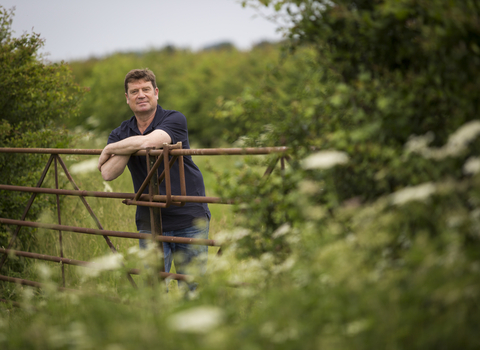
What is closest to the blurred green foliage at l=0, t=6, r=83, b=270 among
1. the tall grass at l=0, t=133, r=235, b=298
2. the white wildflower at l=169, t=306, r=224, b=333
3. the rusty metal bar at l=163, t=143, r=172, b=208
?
the tall grass at l=0, t=133, r=235, b=298

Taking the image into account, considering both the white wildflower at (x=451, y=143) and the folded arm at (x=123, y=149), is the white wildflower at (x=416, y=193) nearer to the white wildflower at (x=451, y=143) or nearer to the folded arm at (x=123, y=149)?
the white wildflower at (x=451, y=143)

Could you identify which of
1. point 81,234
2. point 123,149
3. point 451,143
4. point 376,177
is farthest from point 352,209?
point 81,234

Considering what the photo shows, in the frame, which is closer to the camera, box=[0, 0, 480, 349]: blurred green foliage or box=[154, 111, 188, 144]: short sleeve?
box=[0, 0, 480, 349]: blurred green foliage

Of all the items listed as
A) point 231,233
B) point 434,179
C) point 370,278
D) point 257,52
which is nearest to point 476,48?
point 434,179

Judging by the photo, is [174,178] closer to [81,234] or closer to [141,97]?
[141,97]

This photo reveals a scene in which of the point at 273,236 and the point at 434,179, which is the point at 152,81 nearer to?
the point at 273,236

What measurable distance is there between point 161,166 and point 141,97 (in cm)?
68

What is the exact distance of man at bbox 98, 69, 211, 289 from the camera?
11.3 feet

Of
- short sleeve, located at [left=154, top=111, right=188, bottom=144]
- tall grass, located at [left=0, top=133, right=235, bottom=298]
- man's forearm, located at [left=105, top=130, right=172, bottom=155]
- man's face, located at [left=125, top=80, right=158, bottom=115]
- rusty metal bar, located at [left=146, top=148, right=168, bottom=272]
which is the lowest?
tall grass, located at [left=0, top=133, right=235, bottom=298]

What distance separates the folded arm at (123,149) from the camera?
3297 mm

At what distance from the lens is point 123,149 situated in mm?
3344

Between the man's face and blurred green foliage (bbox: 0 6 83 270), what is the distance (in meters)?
1.43

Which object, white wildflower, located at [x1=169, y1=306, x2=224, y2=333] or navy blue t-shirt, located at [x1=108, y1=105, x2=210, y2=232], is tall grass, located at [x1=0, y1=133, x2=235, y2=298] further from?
white wildflower, located at [x1=169, y1=306, x2=224, y2=333]

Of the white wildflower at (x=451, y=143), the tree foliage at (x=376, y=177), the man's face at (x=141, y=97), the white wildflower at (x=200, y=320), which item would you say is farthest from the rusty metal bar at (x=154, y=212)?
the white wildflower at (x=451, y=143)
